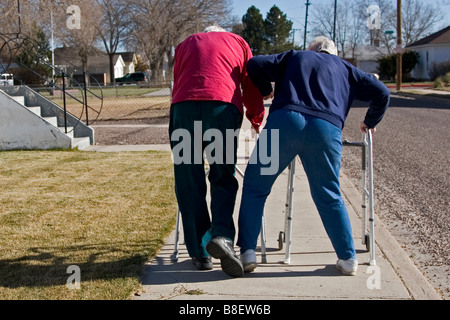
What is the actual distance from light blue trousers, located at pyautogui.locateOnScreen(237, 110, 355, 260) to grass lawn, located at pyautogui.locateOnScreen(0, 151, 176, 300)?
0.93 m

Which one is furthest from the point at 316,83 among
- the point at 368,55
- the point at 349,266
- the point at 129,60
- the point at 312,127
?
the point at 129,60

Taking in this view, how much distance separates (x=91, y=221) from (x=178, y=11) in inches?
1620

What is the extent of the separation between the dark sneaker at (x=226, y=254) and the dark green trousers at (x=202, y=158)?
15 centimetres

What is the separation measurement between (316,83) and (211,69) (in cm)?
74

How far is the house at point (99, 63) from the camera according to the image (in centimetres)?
6375

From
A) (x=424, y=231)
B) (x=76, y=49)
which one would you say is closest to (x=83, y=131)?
(x=424, y=231)

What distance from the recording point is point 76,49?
189 feet

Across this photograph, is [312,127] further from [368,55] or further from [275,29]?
[368,55]

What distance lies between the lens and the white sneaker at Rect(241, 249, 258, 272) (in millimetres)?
3867

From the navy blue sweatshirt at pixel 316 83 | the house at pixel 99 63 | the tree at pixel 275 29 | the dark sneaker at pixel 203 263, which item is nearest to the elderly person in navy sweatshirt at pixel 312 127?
the navy blue sweatshirt at pixel 316 83

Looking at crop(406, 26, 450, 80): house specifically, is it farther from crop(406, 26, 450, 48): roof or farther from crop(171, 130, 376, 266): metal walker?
crop(171, 130, 376, 266): metal walker

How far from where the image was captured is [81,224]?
5.17 m

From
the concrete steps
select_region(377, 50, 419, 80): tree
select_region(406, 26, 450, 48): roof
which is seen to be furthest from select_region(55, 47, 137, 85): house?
the concrete steps

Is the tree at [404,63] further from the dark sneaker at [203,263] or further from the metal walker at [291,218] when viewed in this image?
the dark sneaker at [203,263]
